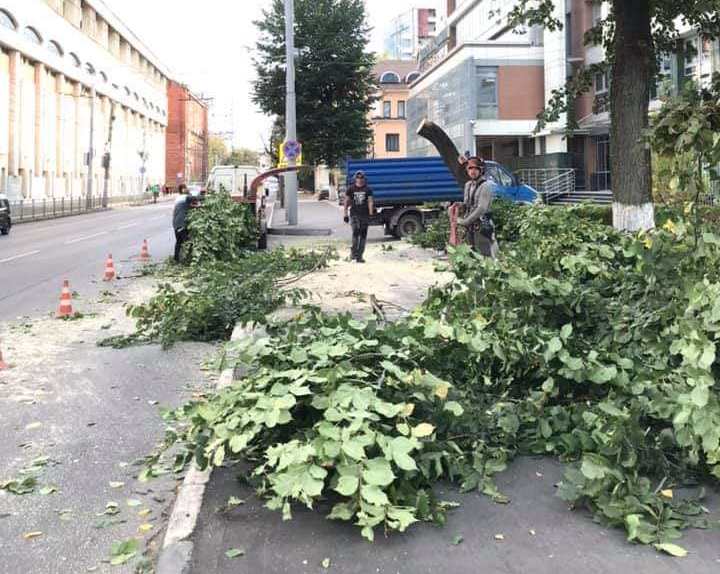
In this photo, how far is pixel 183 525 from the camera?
3699 millimetres

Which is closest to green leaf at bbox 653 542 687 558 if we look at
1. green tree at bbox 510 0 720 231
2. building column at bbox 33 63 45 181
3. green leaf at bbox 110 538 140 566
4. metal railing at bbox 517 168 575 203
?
green leaf at bbox 110 538 140 566

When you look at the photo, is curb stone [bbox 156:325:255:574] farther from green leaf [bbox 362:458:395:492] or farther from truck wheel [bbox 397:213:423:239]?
truck wheel [bbox 397:213:423:239]

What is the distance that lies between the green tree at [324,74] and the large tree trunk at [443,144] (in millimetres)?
32581

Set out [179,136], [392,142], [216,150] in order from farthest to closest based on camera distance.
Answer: [216,150], [179,136], [392,142]

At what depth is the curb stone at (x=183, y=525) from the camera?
3.36m

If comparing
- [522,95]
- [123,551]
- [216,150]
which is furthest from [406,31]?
[123,551]

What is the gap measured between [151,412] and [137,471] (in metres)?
1.32

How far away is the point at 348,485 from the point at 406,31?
171039 millimetres

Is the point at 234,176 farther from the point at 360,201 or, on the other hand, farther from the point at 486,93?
the point at 486,93

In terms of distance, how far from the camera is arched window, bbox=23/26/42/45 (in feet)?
166

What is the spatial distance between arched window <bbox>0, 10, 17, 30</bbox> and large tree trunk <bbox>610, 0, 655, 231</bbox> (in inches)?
1798

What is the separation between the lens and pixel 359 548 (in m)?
3.46

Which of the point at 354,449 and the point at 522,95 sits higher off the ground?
the point at 522,95

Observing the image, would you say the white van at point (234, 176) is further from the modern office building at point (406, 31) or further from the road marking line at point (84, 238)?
the modern office building at point (406, 31)
